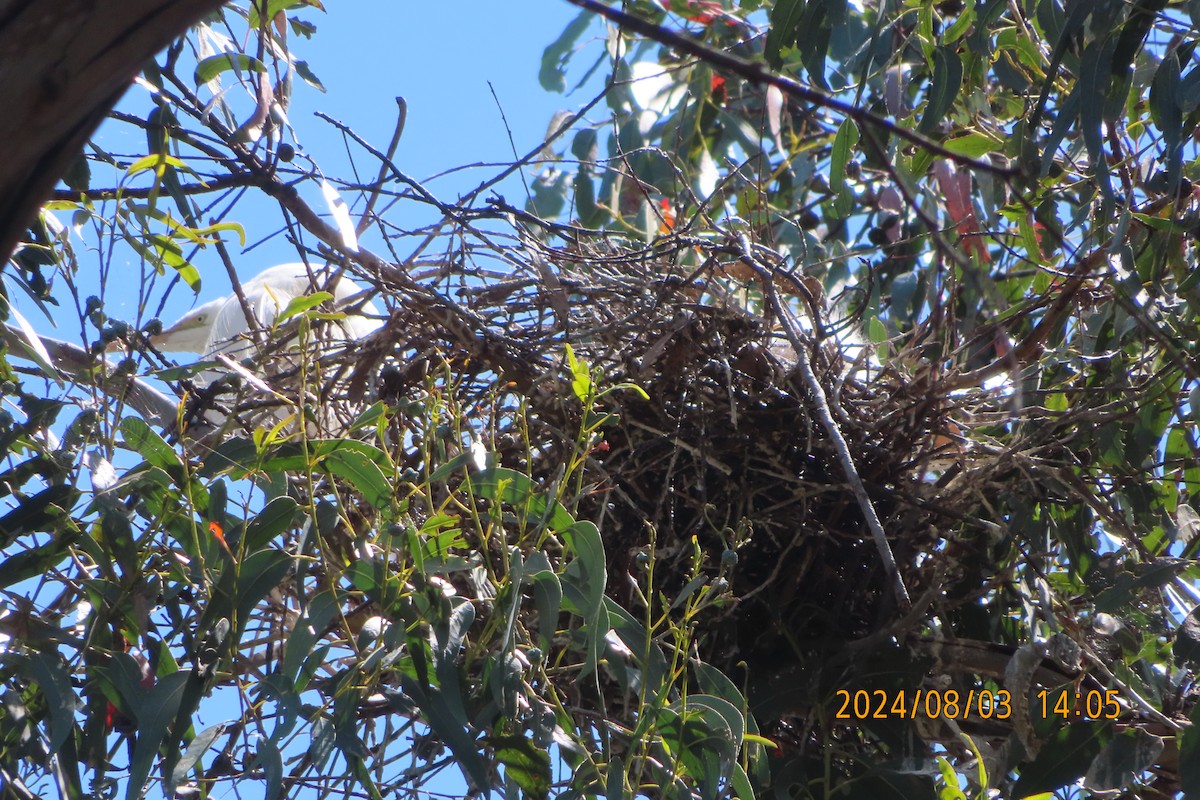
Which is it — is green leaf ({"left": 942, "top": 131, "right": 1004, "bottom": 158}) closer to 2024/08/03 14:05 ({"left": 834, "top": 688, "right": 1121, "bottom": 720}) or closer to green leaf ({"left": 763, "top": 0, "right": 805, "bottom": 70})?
green leaf ({"left": 763, "top": 0, "right": 805, "bottom": 70})

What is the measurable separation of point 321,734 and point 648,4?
78.3 inches

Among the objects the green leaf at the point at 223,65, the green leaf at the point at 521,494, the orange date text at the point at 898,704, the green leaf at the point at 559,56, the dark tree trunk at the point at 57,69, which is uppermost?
the green leaf at the point at 559,56

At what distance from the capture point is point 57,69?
54 centimetres

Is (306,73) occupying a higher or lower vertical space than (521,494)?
higher

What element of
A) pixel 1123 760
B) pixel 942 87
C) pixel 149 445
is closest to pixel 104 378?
pixel 149 445

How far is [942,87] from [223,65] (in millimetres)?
858

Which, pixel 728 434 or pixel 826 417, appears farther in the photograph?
pixel 728 434

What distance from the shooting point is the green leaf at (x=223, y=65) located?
1.46 meters

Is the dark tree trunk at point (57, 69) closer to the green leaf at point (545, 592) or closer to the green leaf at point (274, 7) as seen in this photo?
the green leaf at point (545, 592)

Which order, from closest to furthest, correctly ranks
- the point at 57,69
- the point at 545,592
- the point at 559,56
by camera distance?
the point at 57,69, the point at 545,592, the point at 559,56

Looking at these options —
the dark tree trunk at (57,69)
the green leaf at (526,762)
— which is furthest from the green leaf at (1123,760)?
the dark tree trunk at (57,69)

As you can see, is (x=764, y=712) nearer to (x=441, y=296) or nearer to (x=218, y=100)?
(x=441, y=296)

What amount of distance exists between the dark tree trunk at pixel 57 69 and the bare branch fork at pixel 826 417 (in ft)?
2.86

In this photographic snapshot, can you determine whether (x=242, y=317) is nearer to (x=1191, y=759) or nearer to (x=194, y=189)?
(x=194, y=189)
